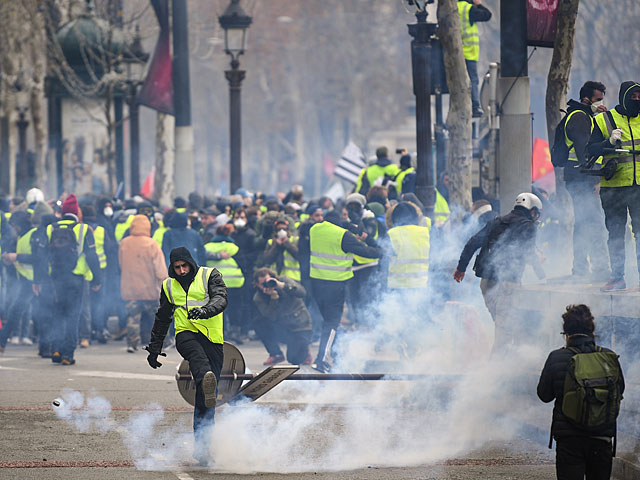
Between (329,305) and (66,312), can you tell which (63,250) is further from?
(329,305)

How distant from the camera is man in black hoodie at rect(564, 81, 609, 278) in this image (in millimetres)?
10391

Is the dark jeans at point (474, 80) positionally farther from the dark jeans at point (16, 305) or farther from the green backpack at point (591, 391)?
the green backpack at point (591, 391)

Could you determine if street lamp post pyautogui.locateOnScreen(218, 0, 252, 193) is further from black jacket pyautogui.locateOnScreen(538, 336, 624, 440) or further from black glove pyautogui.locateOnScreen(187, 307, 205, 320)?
black jacket pyautogui.locateOnScreen(538, 336, 624, 440)

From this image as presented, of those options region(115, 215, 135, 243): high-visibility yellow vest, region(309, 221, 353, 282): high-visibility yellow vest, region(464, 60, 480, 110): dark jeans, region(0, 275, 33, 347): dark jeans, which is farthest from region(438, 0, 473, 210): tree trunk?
region(0, 275, 33, 347): dark jeans

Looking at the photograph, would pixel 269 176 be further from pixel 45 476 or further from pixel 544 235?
pixel 45 476

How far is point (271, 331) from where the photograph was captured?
14633mm

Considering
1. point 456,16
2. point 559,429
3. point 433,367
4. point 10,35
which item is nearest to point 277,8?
point 10,35

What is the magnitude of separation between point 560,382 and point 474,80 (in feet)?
37.3

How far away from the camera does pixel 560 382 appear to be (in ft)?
23.2

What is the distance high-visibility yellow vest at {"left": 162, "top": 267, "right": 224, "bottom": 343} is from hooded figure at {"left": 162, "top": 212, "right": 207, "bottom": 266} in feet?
20.9

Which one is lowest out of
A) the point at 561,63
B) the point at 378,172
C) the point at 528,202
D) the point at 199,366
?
the point at 199,366

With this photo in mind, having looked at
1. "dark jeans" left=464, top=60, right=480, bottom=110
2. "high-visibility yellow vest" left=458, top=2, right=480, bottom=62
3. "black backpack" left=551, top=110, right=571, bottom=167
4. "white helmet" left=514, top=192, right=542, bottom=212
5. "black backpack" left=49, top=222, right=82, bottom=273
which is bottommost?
"black backpack" left=49, top=222, right=82, bottom=273

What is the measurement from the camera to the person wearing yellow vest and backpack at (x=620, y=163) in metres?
9.89

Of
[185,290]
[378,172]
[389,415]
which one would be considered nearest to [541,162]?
[378,172]
